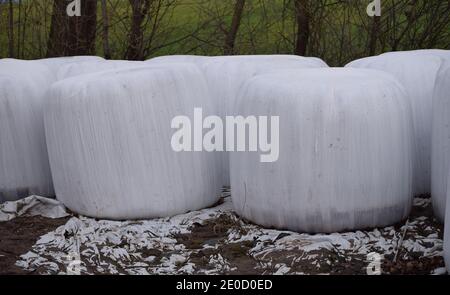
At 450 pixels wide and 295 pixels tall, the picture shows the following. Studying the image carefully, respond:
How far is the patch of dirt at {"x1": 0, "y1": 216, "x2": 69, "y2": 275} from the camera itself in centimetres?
303

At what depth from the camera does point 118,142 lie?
3.37 m

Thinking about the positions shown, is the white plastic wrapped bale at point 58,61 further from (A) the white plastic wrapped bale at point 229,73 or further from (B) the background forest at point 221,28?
(B) the background forest at point 221,28

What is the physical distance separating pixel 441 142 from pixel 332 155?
488 millimetres

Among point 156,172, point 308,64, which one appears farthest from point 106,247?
point 308,64

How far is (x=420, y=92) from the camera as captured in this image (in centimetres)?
371

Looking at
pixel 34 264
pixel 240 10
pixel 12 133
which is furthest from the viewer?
pixel 240 10

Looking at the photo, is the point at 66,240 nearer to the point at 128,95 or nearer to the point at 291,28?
the point at 128,95

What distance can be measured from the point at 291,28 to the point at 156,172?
11.5 feet

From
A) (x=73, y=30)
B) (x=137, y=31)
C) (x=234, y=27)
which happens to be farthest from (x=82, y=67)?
(x=234, y=27)

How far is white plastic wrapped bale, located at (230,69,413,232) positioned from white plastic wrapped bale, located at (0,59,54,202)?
128cm

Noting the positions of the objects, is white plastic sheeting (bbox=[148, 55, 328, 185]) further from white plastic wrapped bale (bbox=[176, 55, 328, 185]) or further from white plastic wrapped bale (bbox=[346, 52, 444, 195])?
white plastic wrapped bale (bbox=[346, 52, 444, 195])

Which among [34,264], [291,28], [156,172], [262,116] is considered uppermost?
[291,28]

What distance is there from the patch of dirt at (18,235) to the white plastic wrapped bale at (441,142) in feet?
5.55

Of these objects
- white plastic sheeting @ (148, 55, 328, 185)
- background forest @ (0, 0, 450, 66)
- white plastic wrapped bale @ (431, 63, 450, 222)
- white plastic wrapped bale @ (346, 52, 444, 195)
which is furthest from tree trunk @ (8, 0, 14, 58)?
white plastic wrapped bale @ (431, 63, 450, 222)
